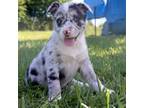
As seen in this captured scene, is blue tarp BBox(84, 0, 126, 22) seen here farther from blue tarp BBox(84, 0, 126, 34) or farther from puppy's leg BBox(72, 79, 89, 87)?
puppy's leg BBox(72, 79, 89, 87)

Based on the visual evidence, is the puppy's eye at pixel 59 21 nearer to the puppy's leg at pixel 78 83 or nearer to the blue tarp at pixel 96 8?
the blue tarp at pixel 96 8

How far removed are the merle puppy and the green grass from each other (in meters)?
0.02

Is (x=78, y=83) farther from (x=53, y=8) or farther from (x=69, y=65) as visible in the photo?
(x=53, y=8)

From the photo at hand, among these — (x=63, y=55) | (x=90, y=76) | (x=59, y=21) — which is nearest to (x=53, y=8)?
(x=59, y=21)

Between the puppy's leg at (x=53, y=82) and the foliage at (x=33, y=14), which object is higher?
the foliage at (x=33, y=14)

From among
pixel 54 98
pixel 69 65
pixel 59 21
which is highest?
pixel 59 21

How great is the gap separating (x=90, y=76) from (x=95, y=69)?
0.03 m

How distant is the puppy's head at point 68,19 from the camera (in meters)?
3.82

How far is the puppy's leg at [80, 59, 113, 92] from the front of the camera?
12.7 ft

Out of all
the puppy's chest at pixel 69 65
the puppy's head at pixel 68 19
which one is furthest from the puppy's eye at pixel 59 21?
the puppy's chest at pixel 69 65

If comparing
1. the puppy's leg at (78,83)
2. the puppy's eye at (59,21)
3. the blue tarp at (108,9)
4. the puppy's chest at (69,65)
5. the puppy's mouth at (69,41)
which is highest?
the blue tarp at (108,9)

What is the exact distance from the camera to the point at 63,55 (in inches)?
152

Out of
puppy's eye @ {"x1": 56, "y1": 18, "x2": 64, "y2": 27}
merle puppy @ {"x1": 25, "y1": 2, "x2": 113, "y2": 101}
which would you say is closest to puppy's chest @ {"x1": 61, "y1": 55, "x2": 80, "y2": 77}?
merle puppy @ {"x1": 25, "y1": 2, "x2": 113, "y2": 101}
